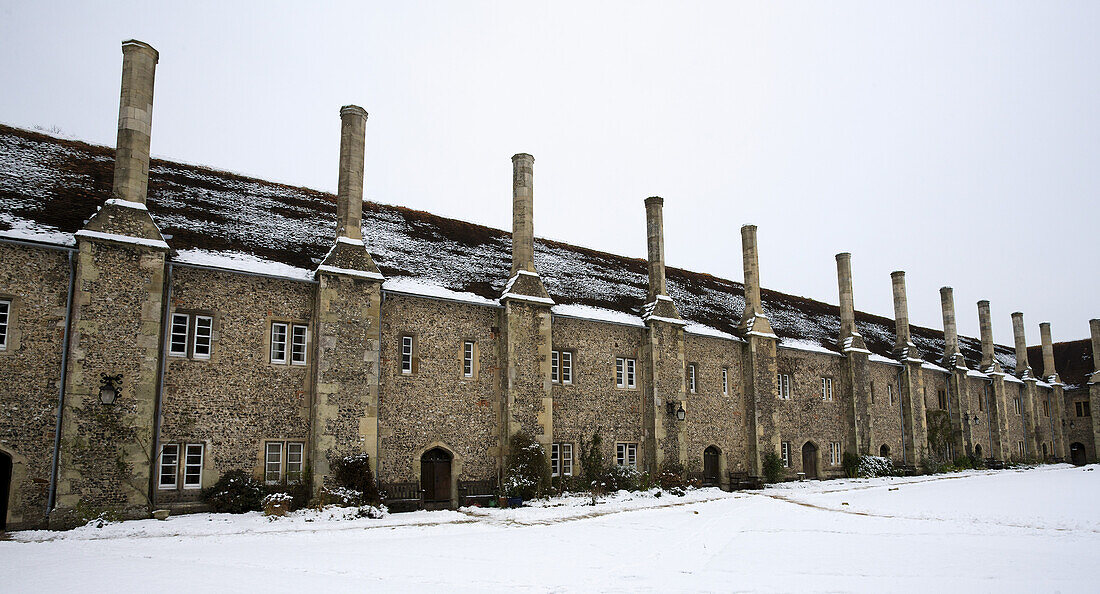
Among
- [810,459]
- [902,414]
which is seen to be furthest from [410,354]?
[902,414]

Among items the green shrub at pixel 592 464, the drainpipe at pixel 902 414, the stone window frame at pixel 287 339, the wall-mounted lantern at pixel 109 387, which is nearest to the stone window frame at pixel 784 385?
the drainpipe at pixel 902 414

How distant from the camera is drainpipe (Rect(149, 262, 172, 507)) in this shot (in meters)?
→ 16.8

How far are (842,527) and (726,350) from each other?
14442 millimetres

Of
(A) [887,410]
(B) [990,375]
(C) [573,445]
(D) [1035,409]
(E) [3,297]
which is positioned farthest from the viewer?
(D) [1035,409]

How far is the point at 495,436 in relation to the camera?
74.8ft

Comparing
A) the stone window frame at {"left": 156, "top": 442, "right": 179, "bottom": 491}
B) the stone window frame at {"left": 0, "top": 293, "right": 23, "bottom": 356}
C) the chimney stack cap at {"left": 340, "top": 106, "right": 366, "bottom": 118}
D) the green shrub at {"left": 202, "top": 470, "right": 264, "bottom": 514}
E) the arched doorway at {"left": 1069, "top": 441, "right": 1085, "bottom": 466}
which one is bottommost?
the arched doorway at {"left": 1069, "top": 441, "right": 1085, "bottom": 466}

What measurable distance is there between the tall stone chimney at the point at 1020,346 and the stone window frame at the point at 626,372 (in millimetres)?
39305

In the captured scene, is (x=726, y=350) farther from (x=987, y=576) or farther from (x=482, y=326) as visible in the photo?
(x=987, y=576)

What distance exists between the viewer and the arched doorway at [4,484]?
15387 mm

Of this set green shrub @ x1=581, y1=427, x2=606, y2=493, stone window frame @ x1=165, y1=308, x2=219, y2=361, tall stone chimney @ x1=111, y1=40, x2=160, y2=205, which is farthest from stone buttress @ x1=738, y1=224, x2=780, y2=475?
tall stone chimney @ x1=111, y1=40, x2=160, y2=205

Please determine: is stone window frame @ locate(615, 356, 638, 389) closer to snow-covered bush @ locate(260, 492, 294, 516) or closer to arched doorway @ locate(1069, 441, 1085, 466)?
snow-covered bush @ locate(260, 492, 294, 516)

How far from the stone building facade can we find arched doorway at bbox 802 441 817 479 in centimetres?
11

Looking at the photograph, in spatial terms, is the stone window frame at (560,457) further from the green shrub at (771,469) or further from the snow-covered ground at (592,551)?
the green shrub at (771,469)

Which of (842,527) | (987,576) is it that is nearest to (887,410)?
(842,527)
